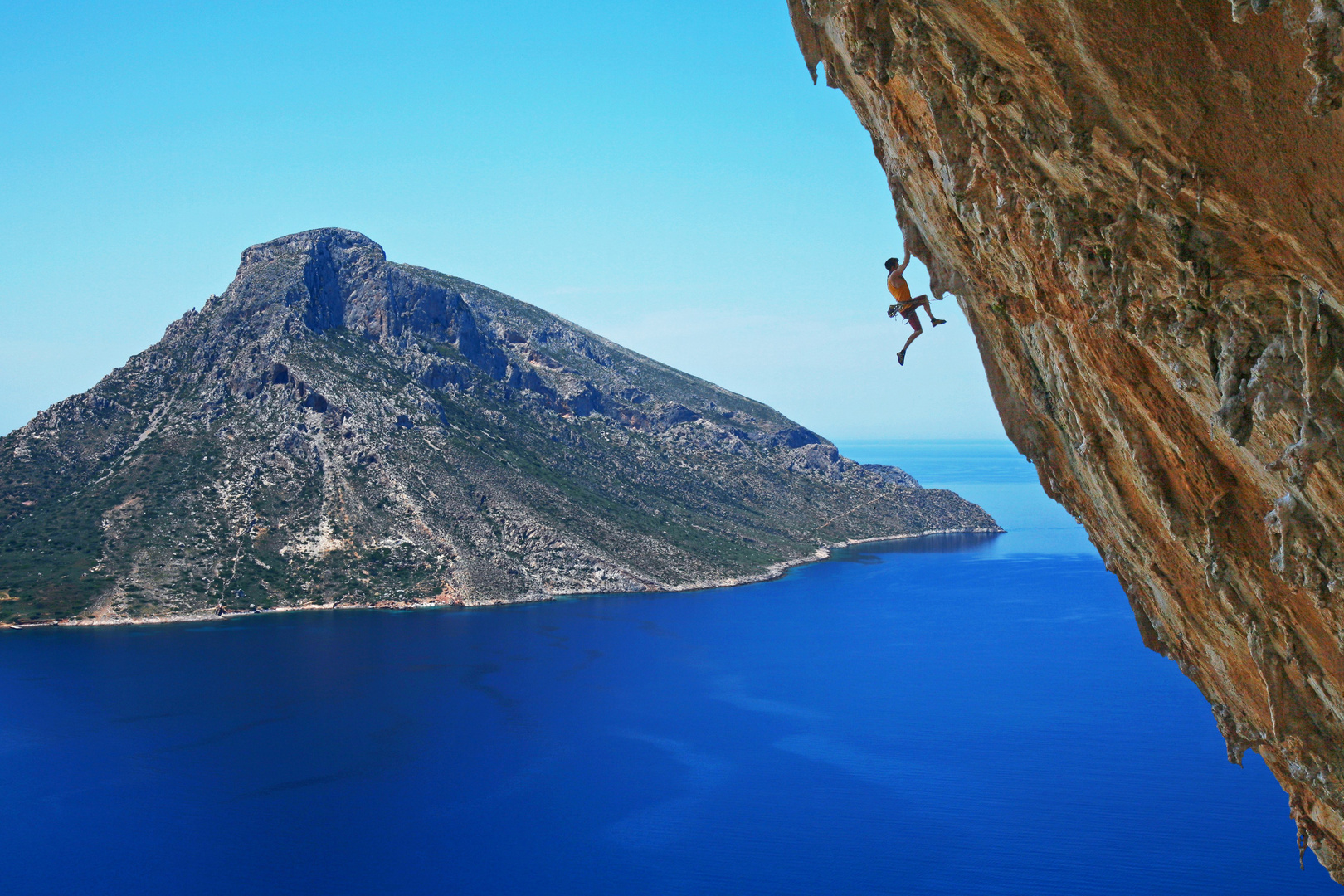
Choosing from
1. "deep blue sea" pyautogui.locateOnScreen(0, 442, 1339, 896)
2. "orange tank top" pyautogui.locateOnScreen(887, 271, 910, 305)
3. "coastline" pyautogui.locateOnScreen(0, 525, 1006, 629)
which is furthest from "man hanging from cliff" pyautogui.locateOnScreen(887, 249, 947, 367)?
"coastline" pyautogui.locateOnScreen(0, 525, 1006, 629)

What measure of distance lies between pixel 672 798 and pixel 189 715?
1299 inches

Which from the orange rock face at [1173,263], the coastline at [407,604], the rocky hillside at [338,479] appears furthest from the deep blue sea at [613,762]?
the orange rock face at [1173,263]

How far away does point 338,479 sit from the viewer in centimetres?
10081

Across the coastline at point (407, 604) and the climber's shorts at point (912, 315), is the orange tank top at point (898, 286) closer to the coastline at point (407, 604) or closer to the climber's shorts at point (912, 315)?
the climber's shorts at point (912, 315)

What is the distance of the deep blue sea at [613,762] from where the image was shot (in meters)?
39.7

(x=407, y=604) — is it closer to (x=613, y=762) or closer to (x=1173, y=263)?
(x=613, y=762)

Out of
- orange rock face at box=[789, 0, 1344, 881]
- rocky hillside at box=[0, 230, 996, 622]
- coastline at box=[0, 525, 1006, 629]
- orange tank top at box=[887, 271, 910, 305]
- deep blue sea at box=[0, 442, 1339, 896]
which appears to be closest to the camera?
orange rock face at box=[789, 0, 1344, 881]

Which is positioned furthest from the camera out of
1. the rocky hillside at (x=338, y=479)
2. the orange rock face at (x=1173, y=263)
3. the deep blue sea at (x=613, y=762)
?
the rocky hillside at (x=338, y=479)

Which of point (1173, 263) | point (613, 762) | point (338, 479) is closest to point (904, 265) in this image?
point (1173, 263)

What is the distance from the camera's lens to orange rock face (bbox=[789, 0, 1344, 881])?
4887 millimetres

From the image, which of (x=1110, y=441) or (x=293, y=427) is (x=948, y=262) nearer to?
(x=1110, y=441)

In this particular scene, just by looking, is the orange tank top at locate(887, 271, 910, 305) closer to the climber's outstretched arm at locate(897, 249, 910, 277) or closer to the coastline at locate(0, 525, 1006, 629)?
the climber's outstretched arm at locate(897, 249, 910, 277)

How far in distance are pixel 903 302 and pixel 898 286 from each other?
0.63ft

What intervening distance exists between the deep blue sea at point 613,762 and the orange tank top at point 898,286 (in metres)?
33.0
